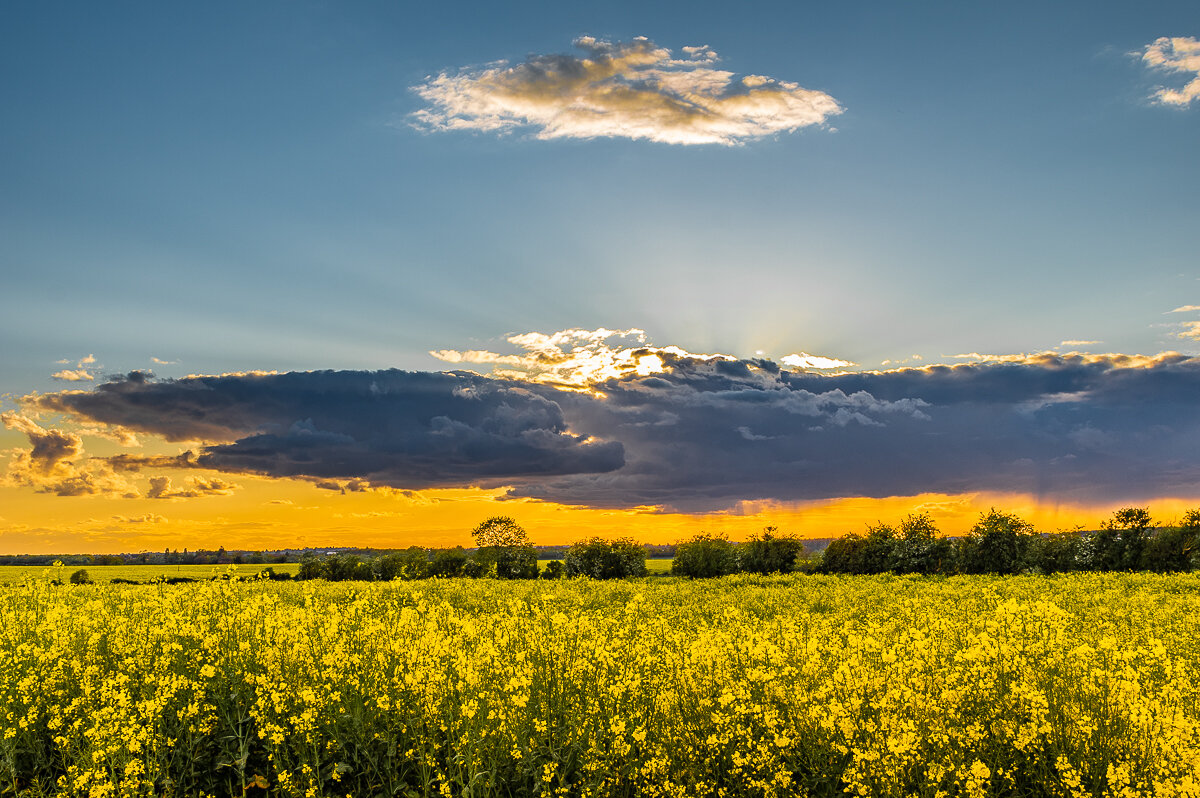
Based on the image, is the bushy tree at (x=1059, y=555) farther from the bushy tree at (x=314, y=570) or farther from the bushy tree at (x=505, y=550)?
the bushy tree at (x=314, y=570)

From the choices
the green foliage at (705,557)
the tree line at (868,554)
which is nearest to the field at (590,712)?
the tree line at (868,554)

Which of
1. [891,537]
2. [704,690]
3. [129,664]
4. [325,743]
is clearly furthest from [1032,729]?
[891,537]

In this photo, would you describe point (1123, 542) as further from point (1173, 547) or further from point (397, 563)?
point (397, 563)

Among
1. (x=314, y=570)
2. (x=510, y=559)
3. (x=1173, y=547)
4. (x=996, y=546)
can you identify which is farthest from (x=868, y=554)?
(x=314, y=570)

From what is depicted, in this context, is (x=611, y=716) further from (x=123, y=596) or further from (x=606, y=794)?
(x=123, y=596)

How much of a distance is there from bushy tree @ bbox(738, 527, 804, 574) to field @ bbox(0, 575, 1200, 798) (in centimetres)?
5195

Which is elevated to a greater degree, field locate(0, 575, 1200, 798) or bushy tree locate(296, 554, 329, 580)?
field locate(0, 575, 1200, 798)

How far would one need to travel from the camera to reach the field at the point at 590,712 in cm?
760

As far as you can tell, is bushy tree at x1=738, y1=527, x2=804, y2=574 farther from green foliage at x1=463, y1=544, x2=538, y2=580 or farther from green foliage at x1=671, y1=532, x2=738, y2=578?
green foliage at x1=463, y1=544, x2=538, y2=580

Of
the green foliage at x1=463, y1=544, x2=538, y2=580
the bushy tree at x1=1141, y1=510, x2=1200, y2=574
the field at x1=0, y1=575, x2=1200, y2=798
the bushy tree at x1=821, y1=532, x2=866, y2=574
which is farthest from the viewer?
the green foliage at x1=463, y1=544, x2=538, y2=580

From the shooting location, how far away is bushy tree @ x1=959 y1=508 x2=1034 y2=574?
52.6 m

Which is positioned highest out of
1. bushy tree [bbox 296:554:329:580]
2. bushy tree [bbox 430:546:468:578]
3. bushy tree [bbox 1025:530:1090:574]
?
bushy tree [bbox 1025:530:1090:574]

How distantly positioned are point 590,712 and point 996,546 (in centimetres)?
5381

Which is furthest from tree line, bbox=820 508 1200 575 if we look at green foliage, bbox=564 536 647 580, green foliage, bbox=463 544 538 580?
green foliage, bbox=463 544 538 580
